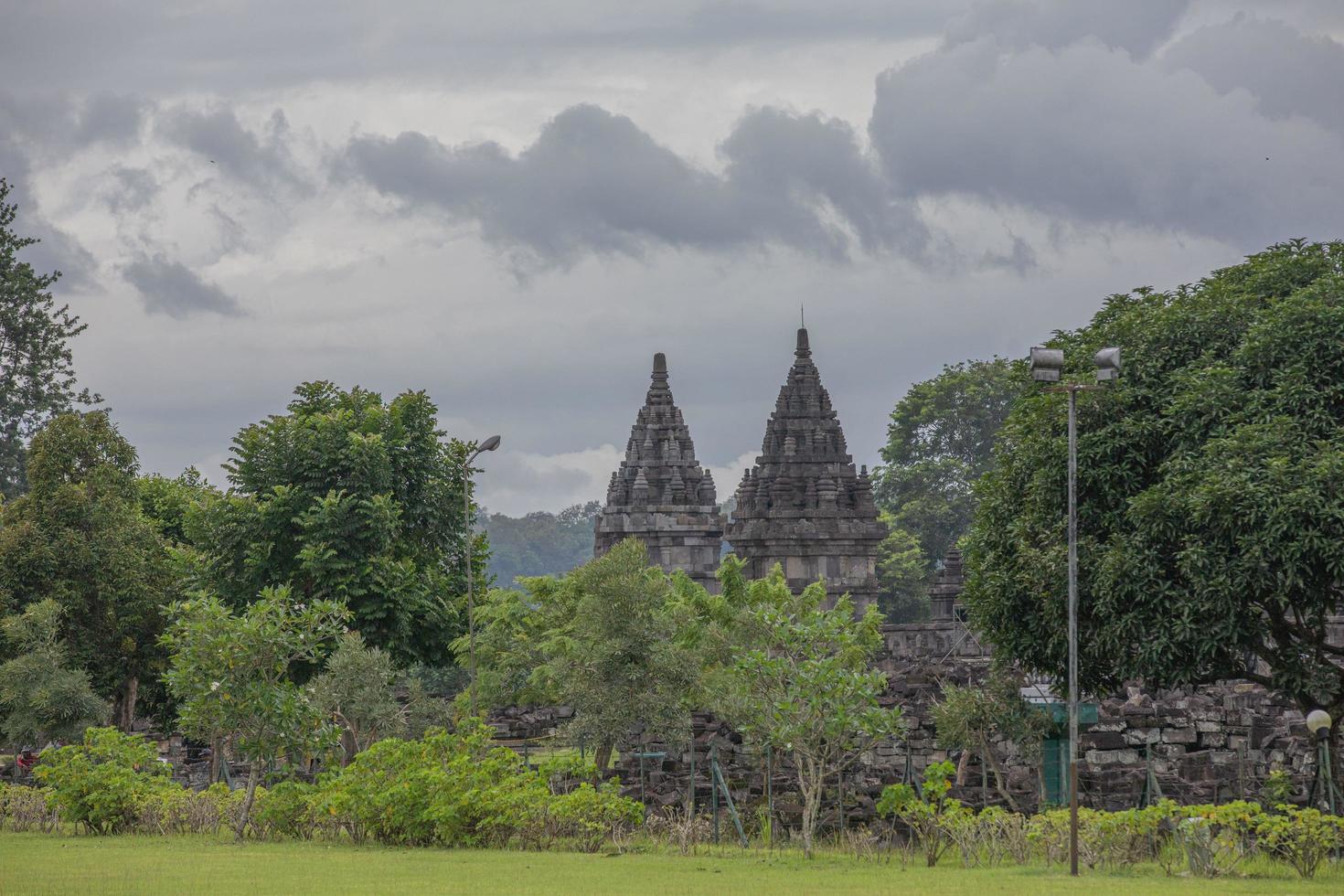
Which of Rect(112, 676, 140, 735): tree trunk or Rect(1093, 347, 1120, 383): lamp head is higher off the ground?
Rect(1093, 347, 1120, 383): lamp head

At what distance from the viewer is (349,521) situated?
126 ft

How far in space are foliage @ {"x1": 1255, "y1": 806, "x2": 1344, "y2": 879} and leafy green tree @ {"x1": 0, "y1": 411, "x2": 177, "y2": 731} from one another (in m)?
27.2

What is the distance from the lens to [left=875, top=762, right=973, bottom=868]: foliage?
880 inches

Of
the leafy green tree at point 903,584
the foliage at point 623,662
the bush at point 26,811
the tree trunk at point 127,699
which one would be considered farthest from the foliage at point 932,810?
the leafy green tree at point 903,584

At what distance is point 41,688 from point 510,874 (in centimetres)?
1957

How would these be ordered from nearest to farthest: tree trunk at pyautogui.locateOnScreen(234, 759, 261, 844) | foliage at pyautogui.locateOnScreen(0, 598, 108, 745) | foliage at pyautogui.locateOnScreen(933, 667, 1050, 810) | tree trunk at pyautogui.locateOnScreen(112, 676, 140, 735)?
1. tree trunk at pyautogui.locateOnScreen(234, 759, 261, 844)
2. foliage at pyautogui.locateOnScreen(933, 667, 1050, 810)
3. foliage at pyautogui.locateOnScreen(0, 598, 108, 745)
4. tree trunk at pyautogui.locateOnScreen(112, 676, 140, 735)

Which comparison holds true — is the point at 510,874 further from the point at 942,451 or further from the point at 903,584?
the point at 942,451

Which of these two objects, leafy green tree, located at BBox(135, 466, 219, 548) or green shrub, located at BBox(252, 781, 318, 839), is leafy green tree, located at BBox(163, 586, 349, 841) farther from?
leafy green tree, located at BBox(135, 466, 219, 548)

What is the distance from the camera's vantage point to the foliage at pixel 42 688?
1452 inches

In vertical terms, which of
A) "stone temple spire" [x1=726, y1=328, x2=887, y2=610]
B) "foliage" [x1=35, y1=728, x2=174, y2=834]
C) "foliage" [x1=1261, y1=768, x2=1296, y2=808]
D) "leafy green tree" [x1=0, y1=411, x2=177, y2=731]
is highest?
"stone temple spire" [x1=726, y1=328, x2=887, y2=610]

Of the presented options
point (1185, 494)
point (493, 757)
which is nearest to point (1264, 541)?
point (1185, 494)

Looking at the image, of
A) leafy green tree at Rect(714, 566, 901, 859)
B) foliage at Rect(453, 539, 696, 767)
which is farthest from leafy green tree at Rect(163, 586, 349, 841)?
leafy green tree at Rect(714, 566, 901, 859)

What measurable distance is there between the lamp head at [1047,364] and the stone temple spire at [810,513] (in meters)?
41.4

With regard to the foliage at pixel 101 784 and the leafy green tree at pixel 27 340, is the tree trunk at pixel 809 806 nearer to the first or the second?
the foliage at pixel 101 784
